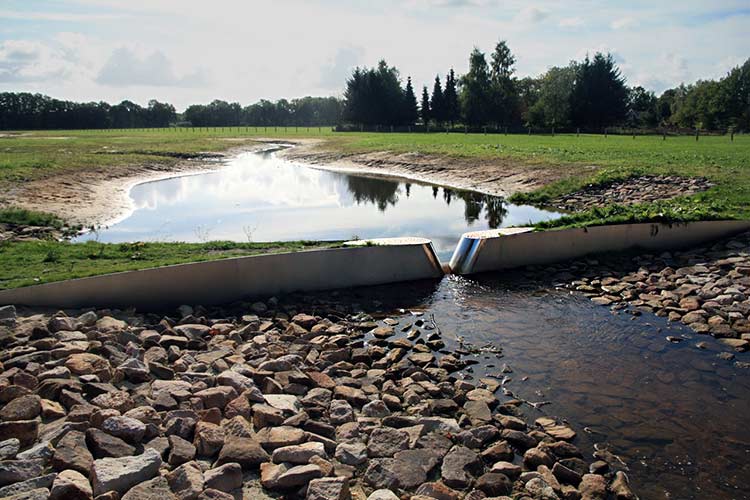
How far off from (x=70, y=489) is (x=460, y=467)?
3935 millimetres

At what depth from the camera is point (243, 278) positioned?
1290cm

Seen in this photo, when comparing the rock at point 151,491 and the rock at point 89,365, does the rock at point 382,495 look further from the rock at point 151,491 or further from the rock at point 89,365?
the rock at point 89,365

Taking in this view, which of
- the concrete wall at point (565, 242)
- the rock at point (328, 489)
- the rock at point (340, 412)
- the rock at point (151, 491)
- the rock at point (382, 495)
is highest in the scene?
the concrete wall at point (565, 242)

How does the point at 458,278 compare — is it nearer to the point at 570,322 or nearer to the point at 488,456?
the point at 570,322

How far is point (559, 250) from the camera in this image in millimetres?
16109

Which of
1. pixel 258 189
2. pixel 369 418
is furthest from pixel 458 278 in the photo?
pixel 258 189

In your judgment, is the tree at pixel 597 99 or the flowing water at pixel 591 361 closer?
the flowing water at pixel 591 361

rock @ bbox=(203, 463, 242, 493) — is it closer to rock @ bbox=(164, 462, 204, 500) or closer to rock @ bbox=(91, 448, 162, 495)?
rock @ bbox=(164, 462, 204, 500)

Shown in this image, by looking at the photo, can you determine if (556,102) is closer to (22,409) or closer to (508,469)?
(508,469)

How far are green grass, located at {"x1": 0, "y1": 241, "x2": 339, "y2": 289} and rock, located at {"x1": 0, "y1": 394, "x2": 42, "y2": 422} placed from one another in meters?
4.80

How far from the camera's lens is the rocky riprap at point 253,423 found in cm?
605

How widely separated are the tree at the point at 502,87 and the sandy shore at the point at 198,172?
44.6m

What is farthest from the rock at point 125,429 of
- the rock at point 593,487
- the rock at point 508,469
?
the rock at point 593,487

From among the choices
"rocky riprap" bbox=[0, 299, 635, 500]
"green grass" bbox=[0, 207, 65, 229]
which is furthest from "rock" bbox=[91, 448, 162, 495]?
"green grass" bbox=[0, 207, 65, 229]
